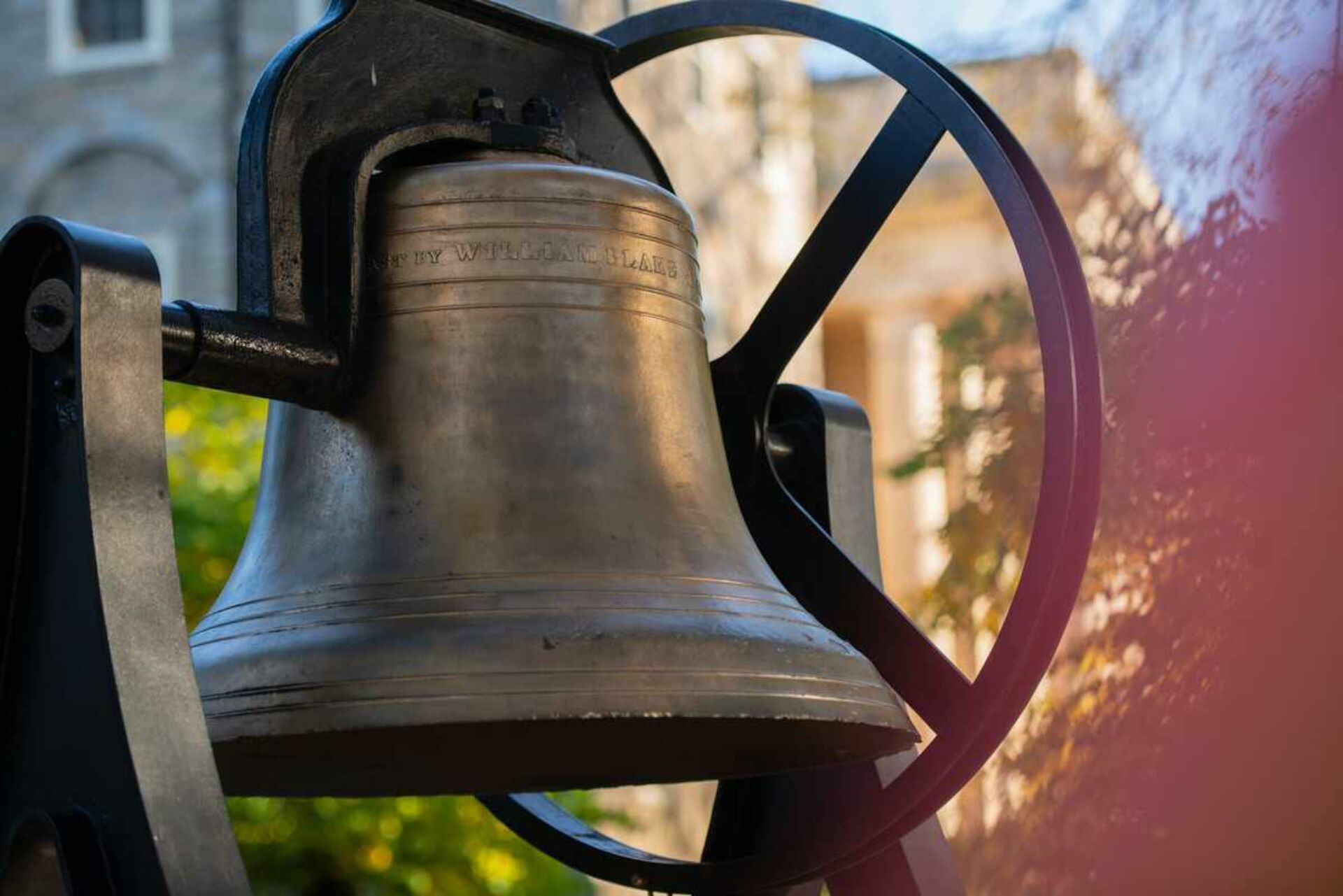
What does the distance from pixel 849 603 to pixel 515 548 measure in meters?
0.55

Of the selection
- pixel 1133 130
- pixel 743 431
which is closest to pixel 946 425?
pixel 1133 130

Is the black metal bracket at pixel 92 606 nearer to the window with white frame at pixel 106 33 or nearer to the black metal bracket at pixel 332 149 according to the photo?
the black metal bracket at pixel 332 149

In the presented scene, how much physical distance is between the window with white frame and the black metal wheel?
12.0m

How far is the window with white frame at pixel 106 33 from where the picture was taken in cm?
1389

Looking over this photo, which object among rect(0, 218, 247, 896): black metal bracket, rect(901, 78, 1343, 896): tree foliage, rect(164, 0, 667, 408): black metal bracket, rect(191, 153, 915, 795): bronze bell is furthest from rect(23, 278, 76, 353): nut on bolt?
rect(901, 78, 1343, 896): tree foliage

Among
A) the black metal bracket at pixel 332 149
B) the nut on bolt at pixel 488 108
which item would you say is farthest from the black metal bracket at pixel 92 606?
the nut on bolt at pixel 488 108

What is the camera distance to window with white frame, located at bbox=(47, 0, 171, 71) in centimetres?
1389

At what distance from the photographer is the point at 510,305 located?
1.99m

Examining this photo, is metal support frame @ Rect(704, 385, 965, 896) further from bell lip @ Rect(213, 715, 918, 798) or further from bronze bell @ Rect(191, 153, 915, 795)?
bronze bell @ Rect(191, 153, 915, 795)

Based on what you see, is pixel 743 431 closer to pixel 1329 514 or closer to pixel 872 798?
pixel 872 798

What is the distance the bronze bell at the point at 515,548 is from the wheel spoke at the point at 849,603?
0.09 meters

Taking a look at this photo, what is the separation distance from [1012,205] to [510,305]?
51 centimetres

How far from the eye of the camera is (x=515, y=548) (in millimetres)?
1875

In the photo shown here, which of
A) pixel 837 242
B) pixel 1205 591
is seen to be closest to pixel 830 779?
pixel 837 242
